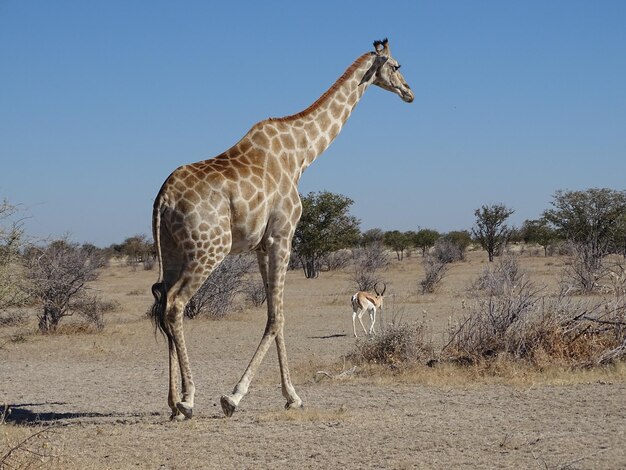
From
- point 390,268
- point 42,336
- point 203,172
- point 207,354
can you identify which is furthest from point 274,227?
point 390,268

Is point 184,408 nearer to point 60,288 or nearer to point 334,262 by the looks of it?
point 60,288

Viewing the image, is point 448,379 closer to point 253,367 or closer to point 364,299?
point 253,367

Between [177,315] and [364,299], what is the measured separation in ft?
30.4

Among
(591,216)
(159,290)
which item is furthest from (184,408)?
(591,216)

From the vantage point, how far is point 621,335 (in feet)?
38.6

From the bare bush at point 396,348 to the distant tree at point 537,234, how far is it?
120ft

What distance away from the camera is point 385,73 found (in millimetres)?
10398

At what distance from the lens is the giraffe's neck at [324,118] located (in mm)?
9852

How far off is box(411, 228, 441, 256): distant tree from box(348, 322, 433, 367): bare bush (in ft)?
163

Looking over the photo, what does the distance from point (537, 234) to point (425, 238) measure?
11.1 metres

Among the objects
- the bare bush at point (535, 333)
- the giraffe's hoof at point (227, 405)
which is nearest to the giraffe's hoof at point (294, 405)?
the giraffe's hoof at point (227, 405)

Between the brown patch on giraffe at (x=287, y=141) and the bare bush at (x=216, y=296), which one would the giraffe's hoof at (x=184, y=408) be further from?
the bare bush at (x=216, y=296)

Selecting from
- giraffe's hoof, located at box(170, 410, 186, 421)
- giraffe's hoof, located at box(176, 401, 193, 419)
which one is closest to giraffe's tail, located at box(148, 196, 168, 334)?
giraffe's hoof, located at box(176, 401, 193, 419)

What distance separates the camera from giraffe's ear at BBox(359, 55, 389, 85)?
10344 mm
